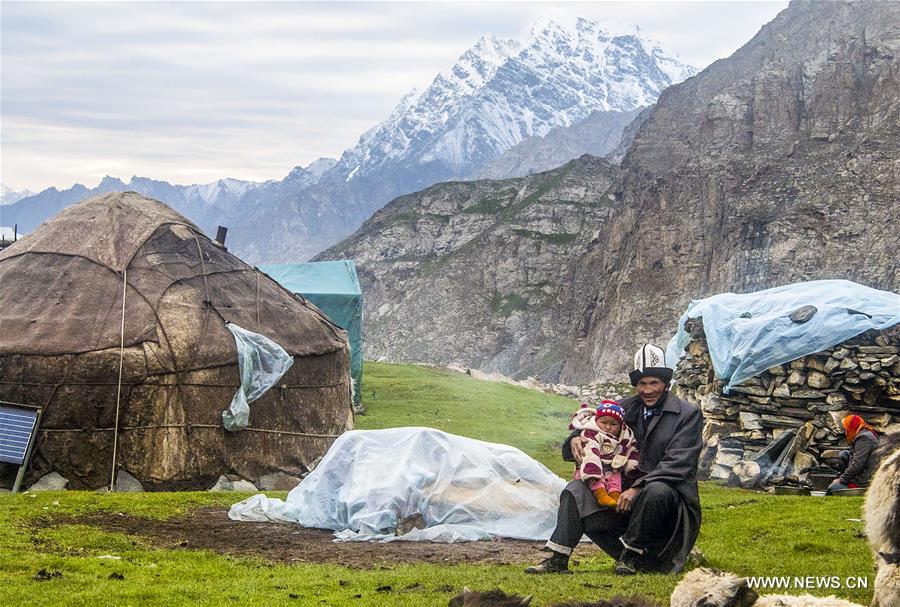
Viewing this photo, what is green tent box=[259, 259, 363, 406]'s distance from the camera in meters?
24.9

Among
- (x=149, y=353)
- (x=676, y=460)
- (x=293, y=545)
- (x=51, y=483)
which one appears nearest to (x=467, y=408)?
(x=149, y=353)

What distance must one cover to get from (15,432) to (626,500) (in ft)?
30.7

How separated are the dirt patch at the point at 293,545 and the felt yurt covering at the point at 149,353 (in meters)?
3.40

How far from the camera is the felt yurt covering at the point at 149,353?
534 inches

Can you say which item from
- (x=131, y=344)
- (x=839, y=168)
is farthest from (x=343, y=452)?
(x=839, y=168)

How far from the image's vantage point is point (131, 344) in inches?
551

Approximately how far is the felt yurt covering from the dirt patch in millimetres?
3403

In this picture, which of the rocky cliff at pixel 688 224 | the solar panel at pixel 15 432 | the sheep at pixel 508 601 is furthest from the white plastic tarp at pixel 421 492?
the rocky cliff at pixel 688 224

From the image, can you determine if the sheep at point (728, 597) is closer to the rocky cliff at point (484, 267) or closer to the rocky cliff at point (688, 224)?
the rocky cliff at point (688, 224)

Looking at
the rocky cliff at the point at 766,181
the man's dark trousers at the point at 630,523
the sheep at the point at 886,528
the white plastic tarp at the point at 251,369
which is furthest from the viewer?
the rocky cliff at the point at 766,181

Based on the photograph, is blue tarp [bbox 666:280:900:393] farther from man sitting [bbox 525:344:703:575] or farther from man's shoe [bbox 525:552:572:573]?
man's shoe [bbox 525:552:572:573]

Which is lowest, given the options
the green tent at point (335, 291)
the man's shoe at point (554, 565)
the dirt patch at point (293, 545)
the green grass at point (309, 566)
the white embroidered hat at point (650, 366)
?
the dirt patch at point (293, 545)

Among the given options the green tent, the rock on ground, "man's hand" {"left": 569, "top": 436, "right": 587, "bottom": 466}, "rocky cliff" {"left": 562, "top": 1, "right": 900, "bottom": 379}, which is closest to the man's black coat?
"man's hand" {"left": 569, "top": 436, "right": 587, "bottom": 466}

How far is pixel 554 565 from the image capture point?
282 inches
